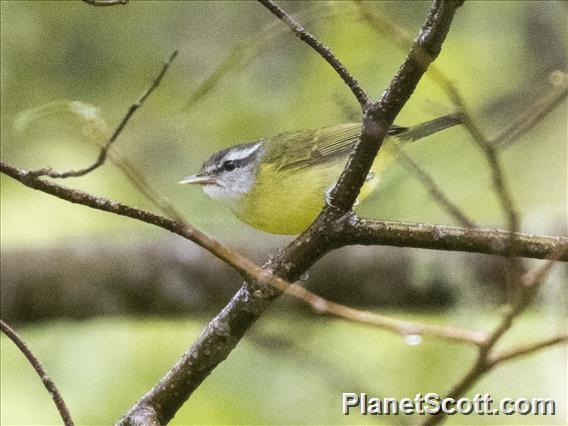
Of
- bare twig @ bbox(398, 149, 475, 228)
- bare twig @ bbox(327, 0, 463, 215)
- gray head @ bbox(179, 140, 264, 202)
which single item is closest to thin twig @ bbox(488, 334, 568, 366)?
bare twig @ bbox(398, 149, 475, 228)

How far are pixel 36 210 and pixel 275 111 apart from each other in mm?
1563

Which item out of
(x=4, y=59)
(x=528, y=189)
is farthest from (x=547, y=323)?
(x=4, y=59)

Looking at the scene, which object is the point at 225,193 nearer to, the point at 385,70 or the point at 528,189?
the point at 385,70

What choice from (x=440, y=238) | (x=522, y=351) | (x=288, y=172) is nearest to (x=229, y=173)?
(x=288, y=172)

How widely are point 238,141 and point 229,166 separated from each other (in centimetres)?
148

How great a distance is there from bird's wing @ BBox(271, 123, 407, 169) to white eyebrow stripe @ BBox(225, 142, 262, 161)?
3.6 inches

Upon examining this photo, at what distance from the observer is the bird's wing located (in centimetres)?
373

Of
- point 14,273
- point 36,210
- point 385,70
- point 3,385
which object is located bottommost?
point 3,385

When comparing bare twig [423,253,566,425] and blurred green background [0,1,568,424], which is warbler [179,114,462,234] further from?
bare twig [423,253,566,425]

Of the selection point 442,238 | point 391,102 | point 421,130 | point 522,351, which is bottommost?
point 522,351

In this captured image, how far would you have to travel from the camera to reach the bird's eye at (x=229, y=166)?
392cm

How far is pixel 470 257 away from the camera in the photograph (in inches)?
180

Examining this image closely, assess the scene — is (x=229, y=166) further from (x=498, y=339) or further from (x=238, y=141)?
(x=498, y=339)

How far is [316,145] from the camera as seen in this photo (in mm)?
3828
